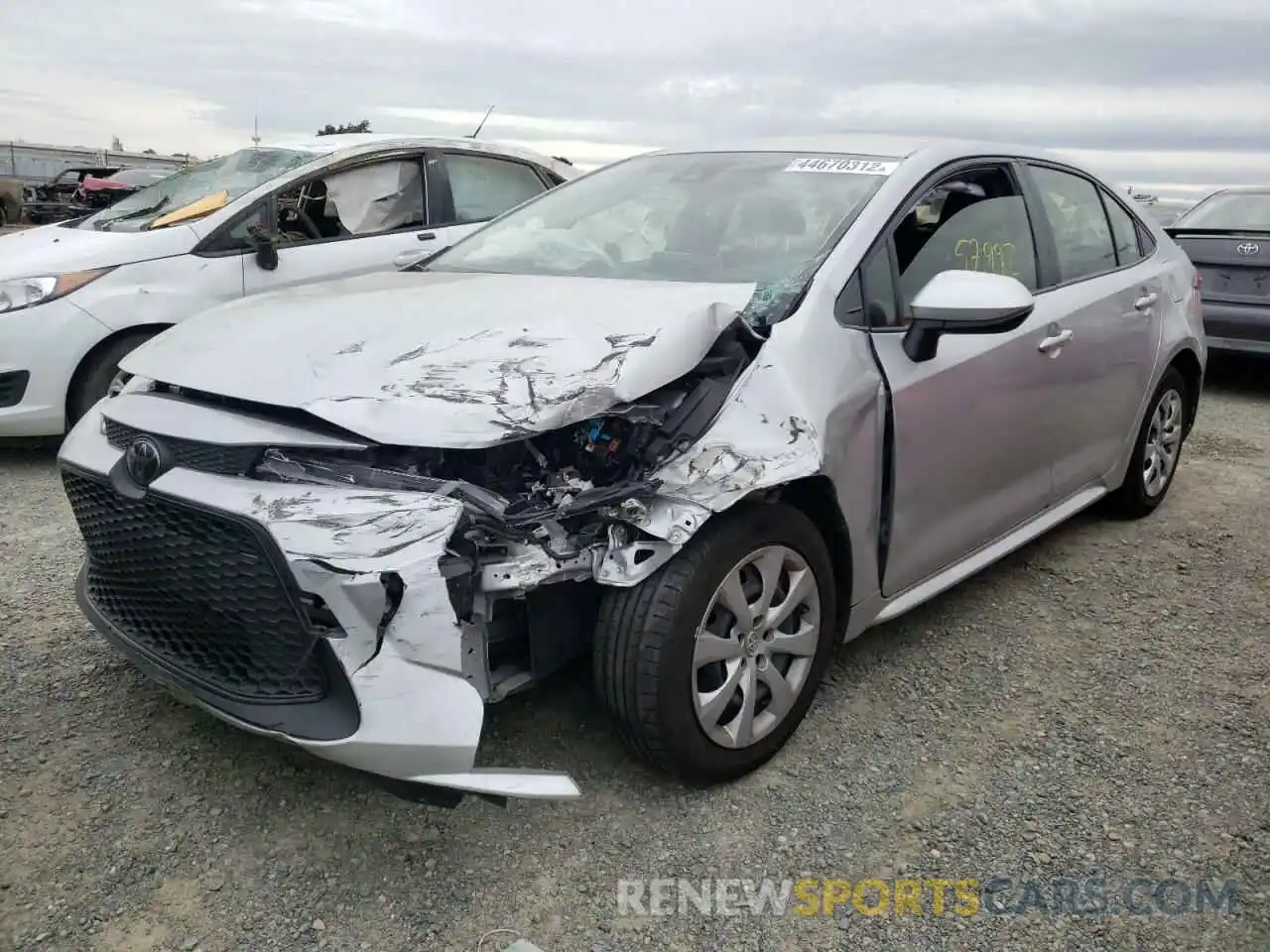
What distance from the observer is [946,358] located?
9.38 feet

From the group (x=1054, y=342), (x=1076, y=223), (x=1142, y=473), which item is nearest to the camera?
(x=1054, y=342)

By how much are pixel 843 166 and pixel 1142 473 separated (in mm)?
2146

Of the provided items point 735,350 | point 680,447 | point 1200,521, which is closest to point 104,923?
point 680,447

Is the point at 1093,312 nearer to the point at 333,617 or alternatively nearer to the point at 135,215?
the point at 333,617

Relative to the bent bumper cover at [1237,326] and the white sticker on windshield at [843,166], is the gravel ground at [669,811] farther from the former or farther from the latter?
the bent bumper cover at [1237,326]

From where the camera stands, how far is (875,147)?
128 inches

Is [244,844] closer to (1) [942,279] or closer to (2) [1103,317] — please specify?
(1) [942,279]

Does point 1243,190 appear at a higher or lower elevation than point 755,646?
higher

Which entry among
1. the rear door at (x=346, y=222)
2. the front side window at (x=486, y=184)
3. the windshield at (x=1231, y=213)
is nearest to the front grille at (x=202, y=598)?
the rear door at (x=346, y=222)

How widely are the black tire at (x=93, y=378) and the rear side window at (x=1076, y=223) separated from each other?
393 centimetres

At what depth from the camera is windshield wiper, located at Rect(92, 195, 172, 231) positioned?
5383mm

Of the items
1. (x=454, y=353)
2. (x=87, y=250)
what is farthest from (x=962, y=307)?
(x=87, y=250)

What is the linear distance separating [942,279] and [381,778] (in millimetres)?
1828

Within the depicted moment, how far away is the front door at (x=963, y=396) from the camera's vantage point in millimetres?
2773
